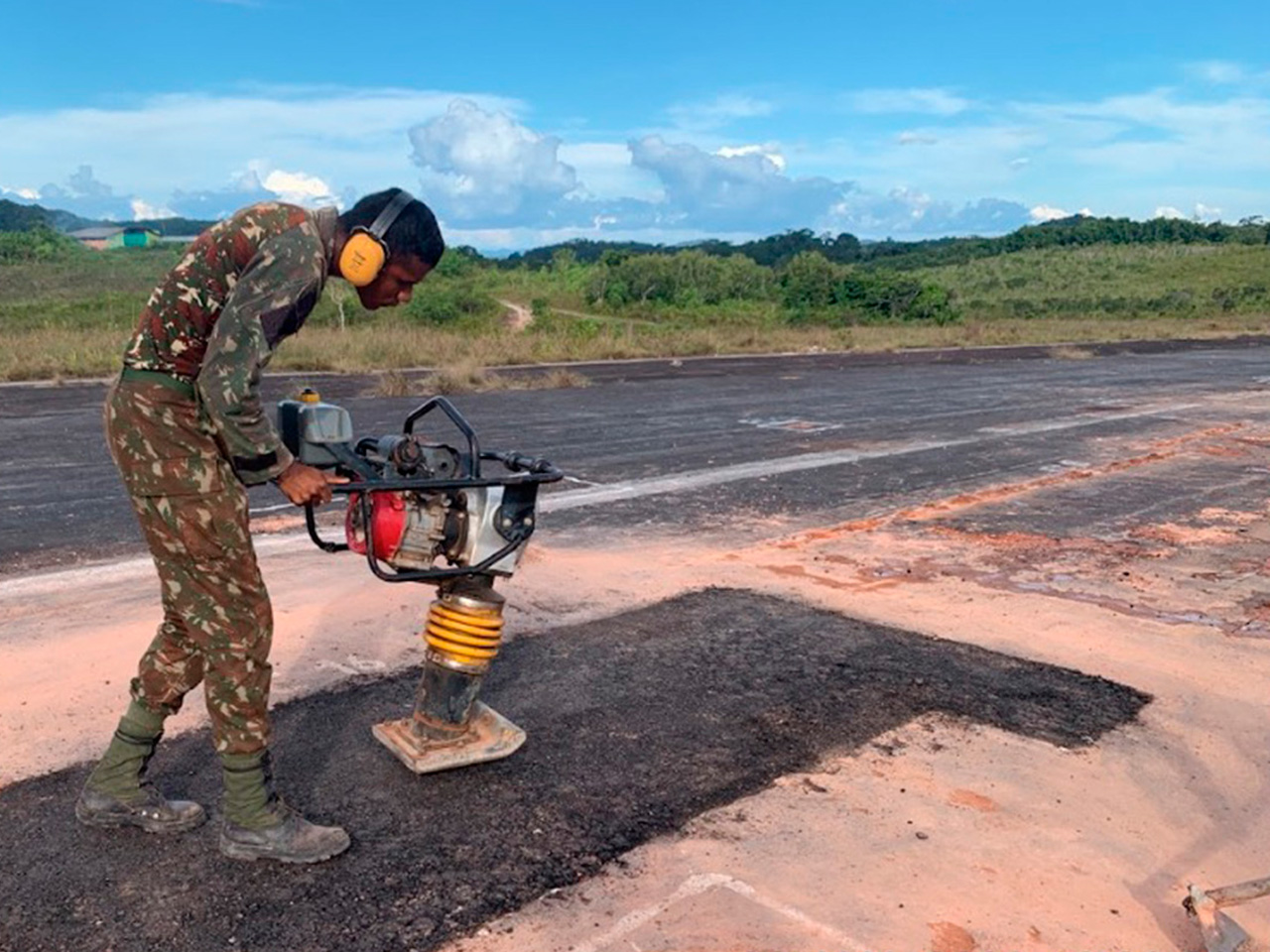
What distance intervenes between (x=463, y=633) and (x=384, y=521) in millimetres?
501

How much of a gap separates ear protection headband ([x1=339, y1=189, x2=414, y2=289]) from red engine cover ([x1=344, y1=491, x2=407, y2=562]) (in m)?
0.66

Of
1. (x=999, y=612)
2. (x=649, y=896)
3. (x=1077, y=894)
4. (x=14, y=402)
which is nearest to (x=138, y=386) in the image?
(x=649, y=896)

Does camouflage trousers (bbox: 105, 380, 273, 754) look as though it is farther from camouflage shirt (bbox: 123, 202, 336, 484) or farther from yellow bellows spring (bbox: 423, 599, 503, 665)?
yellow bellows spring (bbox: 423, 599, 503, 665)

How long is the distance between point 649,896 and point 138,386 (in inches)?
79.3

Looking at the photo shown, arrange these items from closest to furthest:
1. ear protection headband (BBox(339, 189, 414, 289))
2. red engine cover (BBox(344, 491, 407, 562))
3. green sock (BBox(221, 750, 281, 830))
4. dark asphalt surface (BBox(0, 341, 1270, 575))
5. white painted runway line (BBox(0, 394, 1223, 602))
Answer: ear protection headband (BBox(339, 189, 414, 289))
green sock (BBox(221, 750, 281, 830))
red engine cover (BBox(344, 491, 407, 562))
white painted runway line (BBox(0, 394, 1223, 602))
dark asphalt surface (BBox(0, 341, 1270, 575))

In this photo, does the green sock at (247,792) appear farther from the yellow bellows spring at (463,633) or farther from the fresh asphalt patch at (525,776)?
the yellow bellows spring at (463,633)

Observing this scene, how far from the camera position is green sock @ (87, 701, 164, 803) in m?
3.43

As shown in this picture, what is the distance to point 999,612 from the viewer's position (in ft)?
20.9

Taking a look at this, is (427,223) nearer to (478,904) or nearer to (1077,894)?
(478,904)

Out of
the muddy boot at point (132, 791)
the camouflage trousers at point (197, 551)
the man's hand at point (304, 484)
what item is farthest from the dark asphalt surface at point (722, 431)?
the man's hand at point (304, 484)

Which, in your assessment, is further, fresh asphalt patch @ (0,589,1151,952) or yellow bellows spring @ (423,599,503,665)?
yellow bellows spring @ (423,599,503,665)

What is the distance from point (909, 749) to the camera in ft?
14.2

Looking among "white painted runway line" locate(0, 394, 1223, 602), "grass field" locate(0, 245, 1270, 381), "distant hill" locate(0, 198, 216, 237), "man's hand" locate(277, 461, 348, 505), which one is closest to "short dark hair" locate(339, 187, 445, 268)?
"man's hand" locate(277, 461, 348, 505)

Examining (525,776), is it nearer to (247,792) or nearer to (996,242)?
(247,792)
